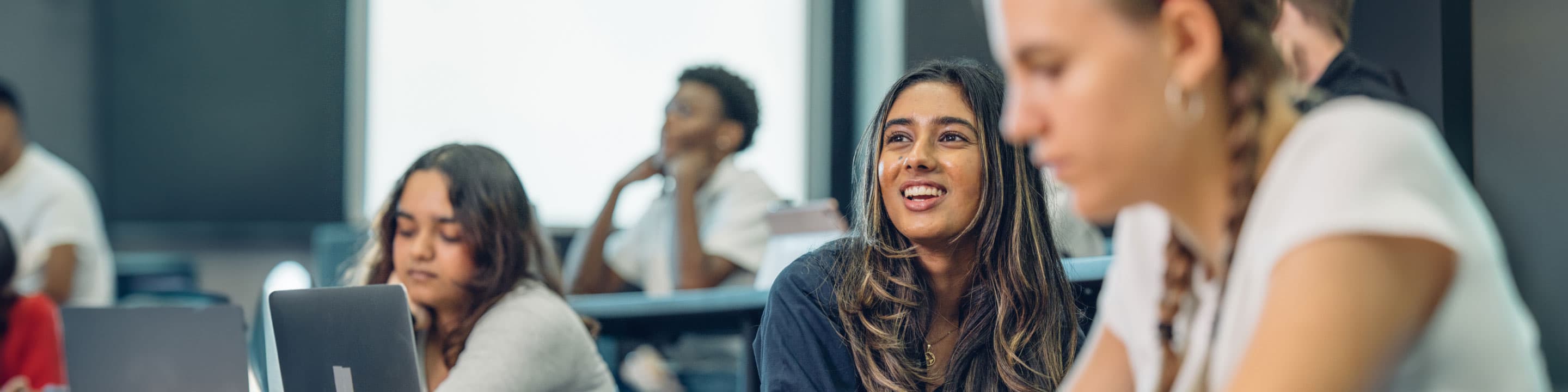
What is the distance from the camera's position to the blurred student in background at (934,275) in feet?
5.22

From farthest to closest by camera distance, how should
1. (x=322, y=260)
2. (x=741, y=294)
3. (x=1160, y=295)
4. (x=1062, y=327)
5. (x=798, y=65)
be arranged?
(x=798, y=65) → (x=322, y=260) → (x=741, y=294) → (x=1062, y=327) → (x=1160, y=295)

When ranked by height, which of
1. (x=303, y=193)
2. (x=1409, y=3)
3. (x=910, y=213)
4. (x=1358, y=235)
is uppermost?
(x=1409, y=3)

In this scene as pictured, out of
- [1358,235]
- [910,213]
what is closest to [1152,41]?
[1358,235]

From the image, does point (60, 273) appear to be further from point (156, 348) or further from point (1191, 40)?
point (1191, 40)

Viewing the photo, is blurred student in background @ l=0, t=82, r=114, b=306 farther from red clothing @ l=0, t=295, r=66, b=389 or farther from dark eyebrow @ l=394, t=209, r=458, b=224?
dark eyebrow @ l=394, t=209, r=458, b=224

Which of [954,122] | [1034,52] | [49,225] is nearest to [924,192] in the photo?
[954,122]

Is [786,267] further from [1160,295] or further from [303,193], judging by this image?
[303,193]

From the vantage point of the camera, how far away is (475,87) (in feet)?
17.6

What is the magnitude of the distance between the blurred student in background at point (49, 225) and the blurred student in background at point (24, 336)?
66 centimetres

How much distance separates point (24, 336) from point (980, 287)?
2.56 metres

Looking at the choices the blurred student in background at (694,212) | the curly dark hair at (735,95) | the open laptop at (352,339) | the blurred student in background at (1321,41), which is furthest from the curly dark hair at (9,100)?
the blurred student in background at (1321,41)

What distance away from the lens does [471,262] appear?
2117mm

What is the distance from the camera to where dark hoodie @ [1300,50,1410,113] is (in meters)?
1.65

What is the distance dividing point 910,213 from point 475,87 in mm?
4034
